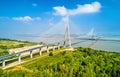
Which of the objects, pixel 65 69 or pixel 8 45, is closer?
pixel 65 69

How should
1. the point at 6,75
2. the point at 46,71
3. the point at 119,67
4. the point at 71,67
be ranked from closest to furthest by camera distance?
the point at 6,75, the point at 46,71, the point at 71,67, the point at 119,67

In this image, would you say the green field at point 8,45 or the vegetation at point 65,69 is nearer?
the vegetation at point 65,69

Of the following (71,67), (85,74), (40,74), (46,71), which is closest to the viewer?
(40,74)

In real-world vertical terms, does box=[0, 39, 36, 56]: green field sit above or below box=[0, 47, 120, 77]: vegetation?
above

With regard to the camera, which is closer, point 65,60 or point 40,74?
point 40,74

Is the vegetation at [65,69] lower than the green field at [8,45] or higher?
lower

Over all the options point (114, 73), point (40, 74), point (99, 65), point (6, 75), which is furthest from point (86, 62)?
point (6, 75)

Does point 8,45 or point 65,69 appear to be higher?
point 8,45

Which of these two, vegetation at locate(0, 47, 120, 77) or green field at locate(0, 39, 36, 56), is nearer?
vegetation at locate(0, 47, 120, 77)

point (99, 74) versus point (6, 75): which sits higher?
point (6, 75)

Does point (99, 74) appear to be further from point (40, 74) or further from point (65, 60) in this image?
point (40, 74)
